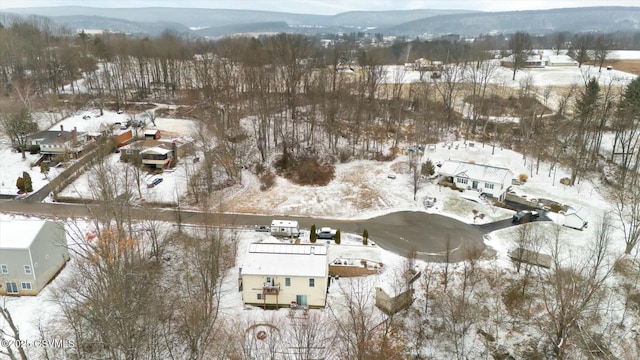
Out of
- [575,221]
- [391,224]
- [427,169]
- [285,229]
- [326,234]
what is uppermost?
[427,169]

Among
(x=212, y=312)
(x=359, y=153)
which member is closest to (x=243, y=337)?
(x=212, y=312)

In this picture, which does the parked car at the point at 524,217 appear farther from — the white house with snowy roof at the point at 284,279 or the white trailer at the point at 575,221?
the white house with snowy roof at the point at 284,279

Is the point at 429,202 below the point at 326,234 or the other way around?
the other way around

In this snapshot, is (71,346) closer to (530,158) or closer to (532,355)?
(532,355)

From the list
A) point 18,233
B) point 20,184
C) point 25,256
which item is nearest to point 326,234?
point 25,256

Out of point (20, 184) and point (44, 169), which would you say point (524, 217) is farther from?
point (44, 169)

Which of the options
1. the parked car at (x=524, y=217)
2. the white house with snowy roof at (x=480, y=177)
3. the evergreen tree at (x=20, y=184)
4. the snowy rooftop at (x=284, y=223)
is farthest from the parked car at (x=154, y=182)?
the parked car at (x=524, y=217)

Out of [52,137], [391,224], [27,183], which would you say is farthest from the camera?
[52,137]
